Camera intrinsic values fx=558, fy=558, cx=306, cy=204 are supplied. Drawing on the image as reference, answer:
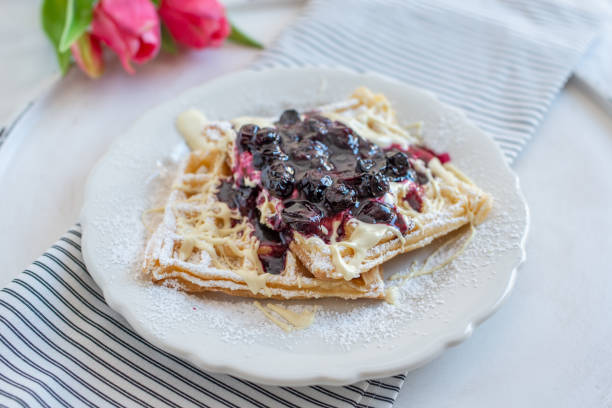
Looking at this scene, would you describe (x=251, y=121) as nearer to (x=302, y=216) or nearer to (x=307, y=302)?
(x=302, y=216)

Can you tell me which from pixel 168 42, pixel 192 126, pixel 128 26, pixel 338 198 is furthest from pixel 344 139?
pixel 168 42

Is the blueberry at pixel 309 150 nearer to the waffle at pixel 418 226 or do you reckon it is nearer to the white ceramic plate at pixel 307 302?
the waffle at pixel 418 226

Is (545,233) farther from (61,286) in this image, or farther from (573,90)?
(61,286)

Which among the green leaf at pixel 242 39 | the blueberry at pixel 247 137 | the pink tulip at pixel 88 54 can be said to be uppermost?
the blueberry at pixel 247 137

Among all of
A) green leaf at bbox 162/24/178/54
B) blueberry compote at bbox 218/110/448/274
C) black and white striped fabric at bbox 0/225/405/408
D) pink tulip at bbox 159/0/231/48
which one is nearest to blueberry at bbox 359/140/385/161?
blueberry compote at bbox 218/110/448/274

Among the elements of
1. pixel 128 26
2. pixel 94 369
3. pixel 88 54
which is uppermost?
pixel 128 26

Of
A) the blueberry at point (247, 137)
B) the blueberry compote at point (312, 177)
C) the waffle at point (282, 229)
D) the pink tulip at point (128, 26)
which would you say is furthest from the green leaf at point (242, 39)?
the blueberry at point (247, 137)

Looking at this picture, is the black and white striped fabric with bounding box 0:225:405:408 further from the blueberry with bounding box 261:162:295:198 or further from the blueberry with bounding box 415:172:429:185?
the blueberry with bounding box 415:172:429:185
